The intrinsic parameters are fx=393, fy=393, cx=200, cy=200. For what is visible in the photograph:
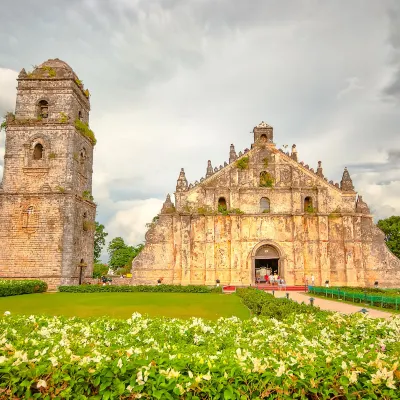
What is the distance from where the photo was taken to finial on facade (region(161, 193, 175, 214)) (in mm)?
35906

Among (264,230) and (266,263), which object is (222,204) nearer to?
(264,230)

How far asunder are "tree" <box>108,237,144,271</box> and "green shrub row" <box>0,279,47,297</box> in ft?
137

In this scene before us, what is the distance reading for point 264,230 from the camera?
116 ft

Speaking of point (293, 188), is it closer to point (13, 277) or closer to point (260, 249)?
point (260, 249)

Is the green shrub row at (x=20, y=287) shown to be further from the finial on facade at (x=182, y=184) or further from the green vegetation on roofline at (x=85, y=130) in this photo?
the finial on facade at (x=182, y=184)

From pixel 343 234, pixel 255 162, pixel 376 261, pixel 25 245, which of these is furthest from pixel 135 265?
pixel 376 261

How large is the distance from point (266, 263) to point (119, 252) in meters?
40.4

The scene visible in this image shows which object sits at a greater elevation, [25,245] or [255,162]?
[255,162]

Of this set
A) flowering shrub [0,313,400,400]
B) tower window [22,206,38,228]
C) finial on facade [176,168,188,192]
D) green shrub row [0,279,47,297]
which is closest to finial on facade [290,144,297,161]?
finial on facade [176,168,188,192]

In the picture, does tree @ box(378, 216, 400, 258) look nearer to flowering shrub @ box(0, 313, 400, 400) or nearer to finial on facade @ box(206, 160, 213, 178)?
finial on facade @ box(206, 160, 213, 178)

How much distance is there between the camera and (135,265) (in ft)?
113

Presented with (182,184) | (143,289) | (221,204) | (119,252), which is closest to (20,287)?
(143,289)

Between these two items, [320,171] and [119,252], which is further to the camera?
[119,252]

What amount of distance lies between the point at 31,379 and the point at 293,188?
3323 cm
